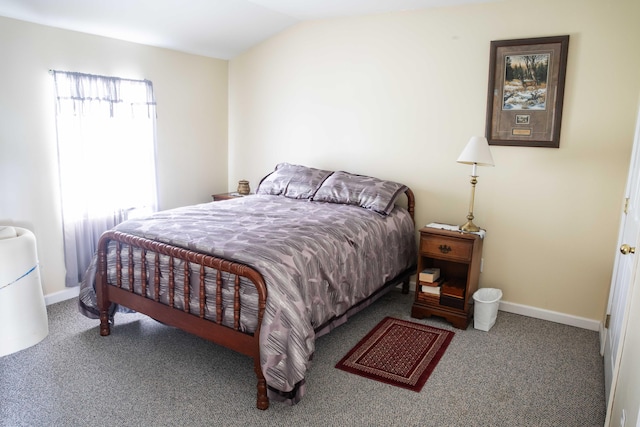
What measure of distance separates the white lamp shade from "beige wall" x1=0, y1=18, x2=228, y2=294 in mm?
2626

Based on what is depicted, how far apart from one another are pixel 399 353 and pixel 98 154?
8.97 ft

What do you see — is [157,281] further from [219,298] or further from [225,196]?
[225,196]

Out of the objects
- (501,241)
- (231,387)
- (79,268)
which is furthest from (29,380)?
(501,241)

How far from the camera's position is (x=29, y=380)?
257 centimetres

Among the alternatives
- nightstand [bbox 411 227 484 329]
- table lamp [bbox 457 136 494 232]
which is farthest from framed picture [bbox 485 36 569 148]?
nightstand [bbox 411 227 484 329]

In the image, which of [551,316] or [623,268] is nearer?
[623,268]

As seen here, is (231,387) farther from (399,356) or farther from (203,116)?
(203,116)

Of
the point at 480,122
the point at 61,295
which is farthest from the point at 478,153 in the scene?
the point at 61,295

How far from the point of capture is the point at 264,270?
94.0 inches

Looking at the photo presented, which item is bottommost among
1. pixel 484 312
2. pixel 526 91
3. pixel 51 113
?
pixel 484 312

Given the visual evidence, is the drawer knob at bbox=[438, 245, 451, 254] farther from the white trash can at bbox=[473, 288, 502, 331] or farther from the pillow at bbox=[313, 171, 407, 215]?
the pillow at bbox=[313, 171, 407, 215]

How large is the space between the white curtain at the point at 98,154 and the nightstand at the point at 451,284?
2.47m

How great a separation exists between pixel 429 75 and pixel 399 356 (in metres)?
2.18

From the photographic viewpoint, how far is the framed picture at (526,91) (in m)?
3.27
